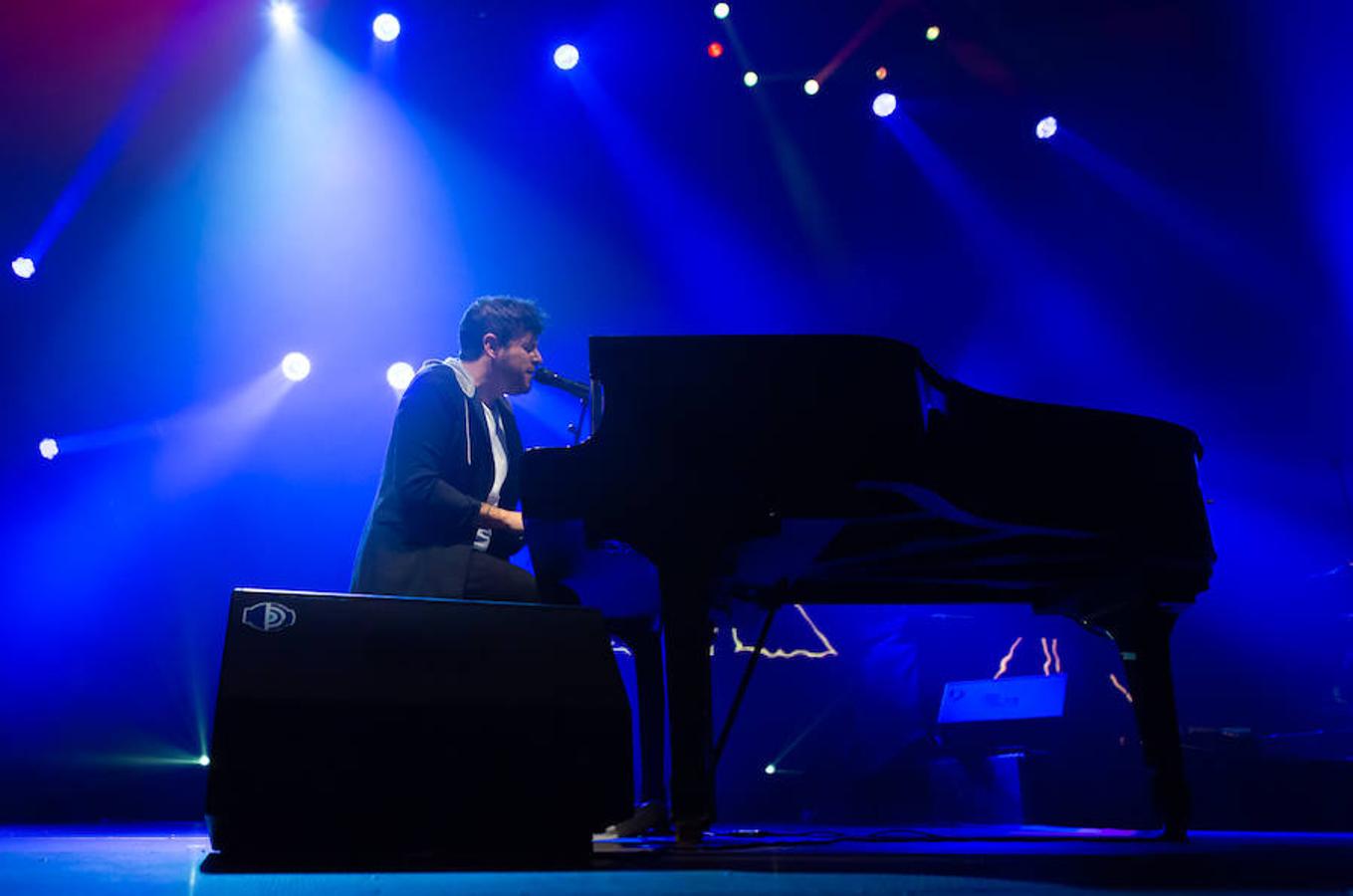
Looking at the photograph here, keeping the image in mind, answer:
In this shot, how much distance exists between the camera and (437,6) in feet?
18.0

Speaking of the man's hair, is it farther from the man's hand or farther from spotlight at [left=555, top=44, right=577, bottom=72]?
spotlight at [left=555, top=44, right=577, bottom=72]

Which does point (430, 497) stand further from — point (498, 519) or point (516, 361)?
point (516, 361)

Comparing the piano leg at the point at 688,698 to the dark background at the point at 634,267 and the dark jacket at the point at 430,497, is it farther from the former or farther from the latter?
the dark background at the point at 634,267

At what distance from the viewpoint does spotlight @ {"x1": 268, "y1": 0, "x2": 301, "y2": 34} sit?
215 inches

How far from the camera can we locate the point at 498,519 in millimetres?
2756

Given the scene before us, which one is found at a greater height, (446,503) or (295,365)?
(295,365)

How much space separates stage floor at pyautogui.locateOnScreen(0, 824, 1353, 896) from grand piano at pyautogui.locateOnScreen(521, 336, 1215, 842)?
0.27 metres

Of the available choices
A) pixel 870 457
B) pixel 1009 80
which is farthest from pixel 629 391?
pixel 1009 80

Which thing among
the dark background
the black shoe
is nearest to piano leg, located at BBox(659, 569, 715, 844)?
the black shoe

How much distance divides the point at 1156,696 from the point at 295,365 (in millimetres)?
4725

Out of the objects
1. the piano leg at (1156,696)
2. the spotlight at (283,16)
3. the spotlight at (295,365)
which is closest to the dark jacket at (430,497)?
the piano leg at (1156,696)

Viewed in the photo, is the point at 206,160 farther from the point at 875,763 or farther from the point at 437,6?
the point at 875,763

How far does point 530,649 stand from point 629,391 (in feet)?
1.81

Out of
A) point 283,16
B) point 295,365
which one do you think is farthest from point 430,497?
point 283,16
